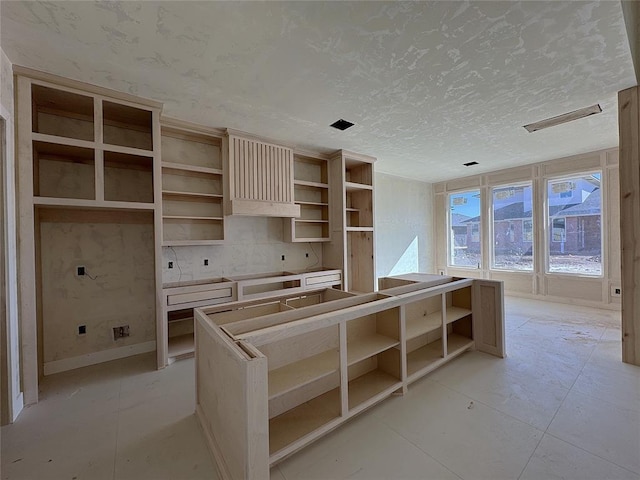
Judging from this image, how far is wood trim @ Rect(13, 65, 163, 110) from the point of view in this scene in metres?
2.18

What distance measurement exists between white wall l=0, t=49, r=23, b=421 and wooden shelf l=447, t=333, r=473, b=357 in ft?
12.2

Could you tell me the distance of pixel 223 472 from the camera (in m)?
→ 1.48

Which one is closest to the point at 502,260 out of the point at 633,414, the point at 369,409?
the point at 633,414

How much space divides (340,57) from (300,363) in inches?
91.1

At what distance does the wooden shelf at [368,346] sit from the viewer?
199 centimetres

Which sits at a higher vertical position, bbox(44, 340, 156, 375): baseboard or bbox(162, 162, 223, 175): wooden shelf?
bbox(162, 162, 223, 175): wooden shelf

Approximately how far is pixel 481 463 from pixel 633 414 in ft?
4.60

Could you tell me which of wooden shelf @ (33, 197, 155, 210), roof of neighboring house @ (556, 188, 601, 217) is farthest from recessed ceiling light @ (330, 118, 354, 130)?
roof of neighboring house @ (556, 188, 601, 217)

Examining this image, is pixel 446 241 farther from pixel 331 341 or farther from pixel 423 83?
pixel 331 341

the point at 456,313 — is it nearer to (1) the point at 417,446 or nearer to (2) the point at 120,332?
(1) the point at 417,446

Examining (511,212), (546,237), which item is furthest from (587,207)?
(511,212)

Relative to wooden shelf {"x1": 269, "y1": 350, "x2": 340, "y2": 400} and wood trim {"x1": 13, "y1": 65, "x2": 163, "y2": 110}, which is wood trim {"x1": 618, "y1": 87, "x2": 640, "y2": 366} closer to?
wooden shelf {"x1": 269, "y1": 350, "x2": 340, "y2": 400}

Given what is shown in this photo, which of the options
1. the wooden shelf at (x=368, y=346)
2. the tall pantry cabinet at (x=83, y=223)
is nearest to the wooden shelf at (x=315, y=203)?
the tall pantry cabinet at (x=83, y=223)

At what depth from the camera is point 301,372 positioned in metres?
1.76
